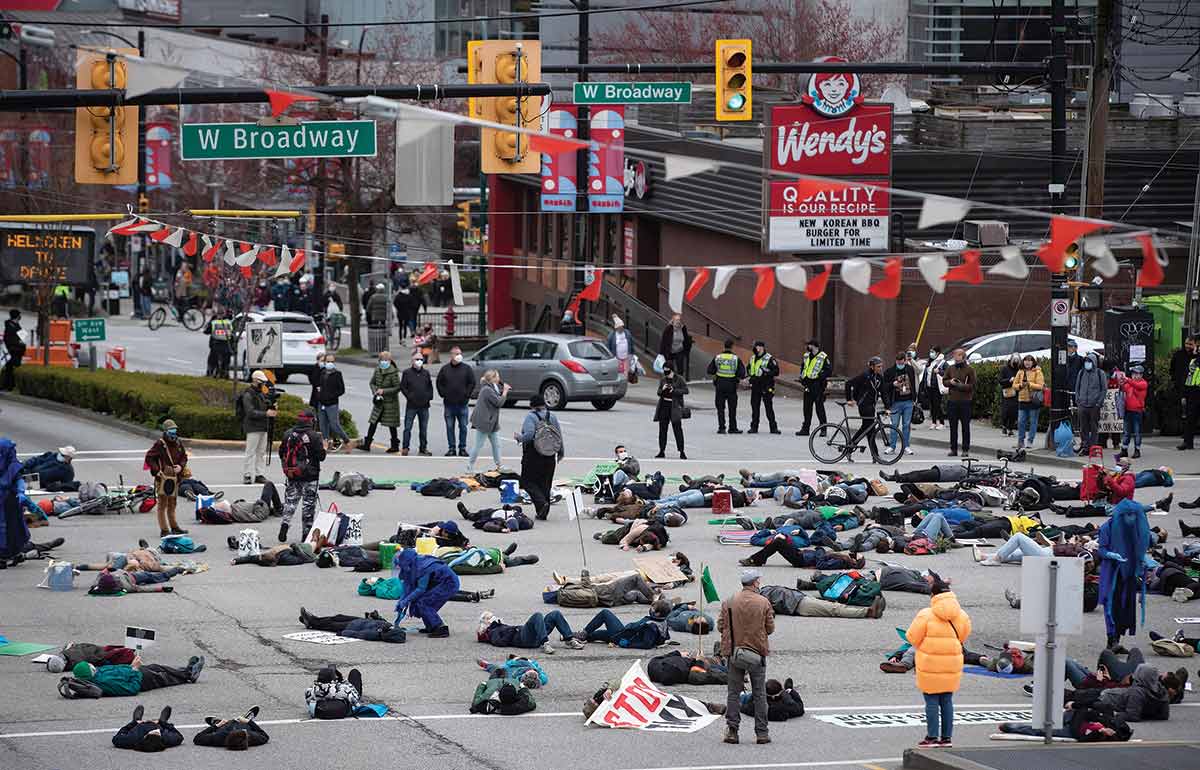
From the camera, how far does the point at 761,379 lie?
33594mm

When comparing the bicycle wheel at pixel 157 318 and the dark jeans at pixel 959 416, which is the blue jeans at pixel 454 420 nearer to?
the dark jeans at pixel 959 416

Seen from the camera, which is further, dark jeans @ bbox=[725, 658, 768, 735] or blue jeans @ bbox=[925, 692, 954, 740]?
dark jeans @ bbox=[725, 658, 768, 735]

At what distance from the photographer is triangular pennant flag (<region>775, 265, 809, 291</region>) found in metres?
→ 13.5

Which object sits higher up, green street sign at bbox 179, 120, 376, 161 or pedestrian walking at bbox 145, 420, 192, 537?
green street sign at bbox 179, 120, 376, 161

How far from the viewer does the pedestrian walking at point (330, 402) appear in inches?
1166

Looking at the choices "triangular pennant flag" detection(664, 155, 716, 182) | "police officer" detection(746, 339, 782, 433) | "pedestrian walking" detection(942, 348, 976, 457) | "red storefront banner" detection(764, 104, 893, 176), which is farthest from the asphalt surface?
"red storefront banner" detection(764, 104, 893, 176)

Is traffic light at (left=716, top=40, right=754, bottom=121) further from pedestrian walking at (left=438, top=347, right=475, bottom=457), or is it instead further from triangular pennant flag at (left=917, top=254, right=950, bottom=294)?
triangular pennant flag at (left=917, top=254, right=950, bottom=294)

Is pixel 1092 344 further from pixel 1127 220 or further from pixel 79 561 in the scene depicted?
pixel 79 561

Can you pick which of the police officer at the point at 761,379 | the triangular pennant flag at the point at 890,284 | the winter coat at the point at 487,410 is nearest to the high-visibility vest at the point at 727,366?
the police officer at the point at 761,379

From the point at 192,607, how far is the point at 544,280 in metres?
39.2

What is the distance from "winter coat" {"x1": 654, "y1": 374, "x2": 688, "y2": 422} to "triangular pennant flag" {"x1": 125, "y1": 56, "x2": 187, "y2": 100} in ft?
54.3

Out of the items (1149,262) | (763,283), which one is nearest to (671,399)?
(763,283)

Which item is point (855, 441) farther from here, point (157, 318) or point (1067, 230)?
point (157, 318)

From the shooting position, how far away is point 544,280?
56.6m
